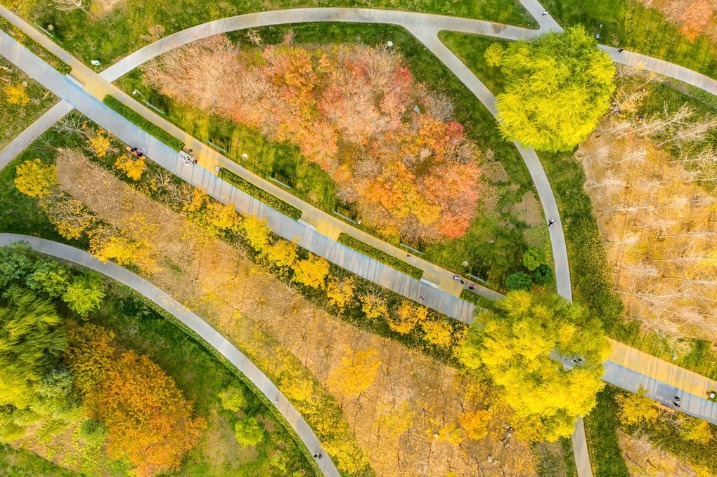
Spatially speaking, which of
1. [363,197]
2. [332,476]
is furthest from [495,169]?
[332,476]

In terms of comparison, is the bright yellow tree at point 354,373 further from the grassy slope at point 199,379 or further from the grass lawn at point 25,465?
the grass lawn at point 25,465

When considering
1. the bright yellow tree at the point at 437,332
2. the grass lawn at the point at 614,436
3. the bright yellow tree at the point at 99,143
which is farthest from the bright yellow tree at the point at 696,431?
the bright yellow tree at the point at 99,143

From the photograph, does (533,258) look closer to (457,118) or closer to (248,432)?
(457,118)

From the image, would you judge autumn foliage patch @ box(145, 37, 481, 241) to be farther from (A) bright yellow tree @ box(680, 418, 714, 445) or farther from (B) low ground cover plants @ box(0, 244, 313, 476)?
(A) bright yellow tree @ box(680, 418, 714, 445)

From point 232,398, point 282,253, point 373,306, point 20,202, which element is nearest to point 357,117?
point 282,253

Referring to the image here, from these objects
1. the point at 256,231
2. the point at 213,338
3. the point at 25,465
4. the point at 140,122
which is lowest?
the point at 25,465

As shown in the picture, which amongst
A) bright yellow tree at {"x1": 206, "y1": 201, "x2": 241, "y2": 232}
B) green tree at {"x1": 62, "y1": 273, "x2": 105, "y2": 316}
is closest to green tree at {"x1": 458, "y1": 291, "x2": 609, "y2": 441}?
bright yellow tree at {"x1": 206, "y1": 201, "x2": 241, "y2": 232}

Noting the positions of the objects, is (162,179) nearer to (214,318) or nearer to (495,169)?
(214,318)
